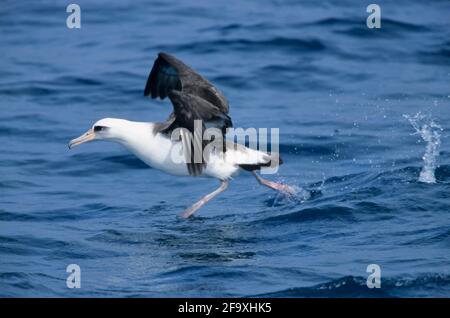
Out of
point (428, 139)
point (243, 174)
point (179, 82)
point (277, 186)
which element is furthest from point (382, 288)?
point (428, 139)

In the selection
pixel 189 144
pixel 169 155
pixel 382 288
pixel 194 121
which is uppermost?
pixel 194 121

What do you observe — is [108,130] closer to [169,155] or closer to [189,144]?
[169,155]

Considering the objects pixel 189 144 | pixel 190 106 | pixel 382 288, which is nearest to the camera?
pixel 382 288

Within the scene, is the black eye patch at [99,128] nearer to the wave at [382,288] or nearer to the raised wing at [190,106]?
the raised wing at [190,106]

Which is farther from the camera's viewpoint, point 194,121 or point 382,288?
point 194,121

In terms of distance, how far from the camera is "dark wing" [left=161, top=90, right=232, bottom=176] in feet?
31.7

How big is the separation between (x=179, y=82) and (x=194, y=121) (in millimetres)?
2086

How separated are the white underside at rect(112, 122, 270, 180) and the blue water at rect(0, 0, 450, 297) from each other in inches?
23.0

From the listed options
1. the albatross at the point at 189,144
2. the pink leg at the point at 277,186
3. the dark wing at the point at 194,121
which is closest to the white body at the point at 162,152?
the albatross at the point at 189,144

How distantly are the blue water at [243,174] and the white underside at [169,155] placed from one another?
1.92ft

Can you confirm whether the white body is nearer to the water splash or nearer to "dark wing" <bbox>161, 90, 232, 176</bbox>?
"dark wing" <bbox>161, 90, 232, 176</bbox>

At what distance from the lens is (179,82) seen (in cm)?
1177

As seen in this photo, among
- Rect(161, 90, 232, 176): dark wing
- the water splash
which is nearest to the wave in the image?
Rect(161, 90, 232, 176): dark wing

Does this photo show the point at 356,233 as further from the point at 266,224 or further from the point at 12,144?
the point at 12,144
